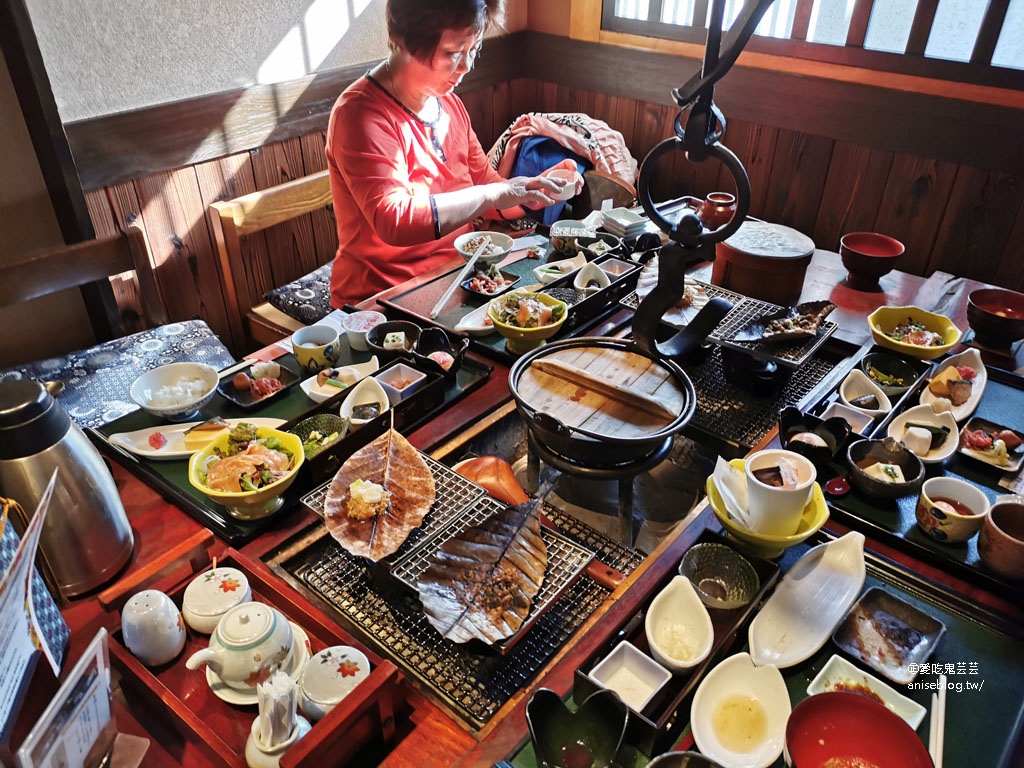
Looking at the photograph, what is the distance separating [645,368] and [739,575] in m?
0.56

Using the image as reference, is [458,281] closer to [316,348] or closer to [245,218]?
[316,348]

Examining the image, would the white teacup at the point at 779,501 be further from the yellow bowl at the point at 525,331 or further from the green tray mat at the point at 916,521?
the yellow bowl at the point at 525,331

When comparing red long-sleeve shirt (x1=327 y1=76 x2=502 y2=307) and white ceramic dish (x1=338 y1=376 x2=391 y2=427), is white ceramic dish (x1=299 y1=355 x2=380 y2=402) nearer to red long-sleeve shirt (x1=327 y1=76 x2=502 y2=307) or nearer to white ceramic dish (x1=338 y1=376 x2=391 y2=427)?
white ceramic dish (x1=338 y1=376 x2=391 y2=427)

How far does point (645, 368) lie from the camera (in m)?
1.75

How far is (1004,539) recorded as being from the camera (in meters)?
1.36

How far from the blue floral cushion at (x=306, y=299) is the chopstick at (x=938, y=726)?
8.75 feet

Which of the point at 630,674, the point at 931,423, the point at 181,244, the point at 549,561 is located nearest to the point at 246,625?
the point at 549,561

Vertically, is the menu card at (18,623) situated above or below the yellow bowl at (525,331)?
above

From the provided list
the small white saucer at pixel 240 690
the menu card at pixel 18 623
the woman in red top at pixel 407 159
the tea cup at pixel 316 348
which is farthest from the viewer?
the woman in red top at pixel 407 159

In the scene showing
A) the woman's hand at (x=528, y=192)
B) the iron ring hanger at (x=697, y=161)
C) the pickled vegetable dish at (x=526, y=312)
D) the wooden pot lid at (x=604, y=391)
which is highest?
the iron ring hanger at (x=697, y=161)

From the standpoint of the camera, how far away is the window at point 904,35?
10.4 feet

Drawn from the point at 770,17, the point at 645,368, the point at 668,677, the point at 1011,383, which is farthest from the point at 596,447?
the point at 770,17

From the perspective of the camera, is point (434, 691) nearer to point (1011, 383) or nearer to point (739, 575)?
point (739, 575)

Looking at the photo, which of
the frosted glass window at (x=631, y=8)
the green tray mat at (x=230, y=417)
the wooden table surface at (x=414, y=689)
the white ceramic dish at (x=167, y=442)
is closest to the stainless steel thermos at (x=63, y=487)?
the wooden table surface at (x=414, y=689)
